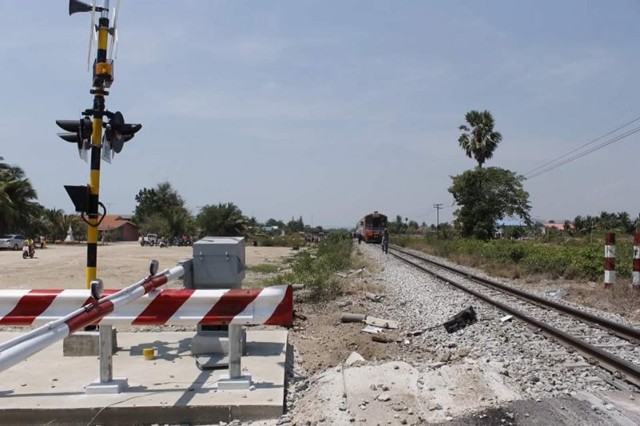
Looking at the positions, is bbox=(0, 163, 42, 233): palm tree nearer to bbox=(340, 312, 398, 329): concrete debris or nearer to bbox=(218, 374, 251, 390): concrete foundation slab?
bbox=(340, 312, 398, 329): concrete debris

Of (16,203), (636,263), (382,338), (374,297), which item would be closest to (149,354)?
(382,338)

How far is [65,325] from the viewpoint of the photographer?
3904 mm

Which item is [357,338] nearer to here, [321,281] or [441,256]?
[321,281]

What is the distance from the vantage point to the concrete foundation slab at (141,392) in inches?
→ 182

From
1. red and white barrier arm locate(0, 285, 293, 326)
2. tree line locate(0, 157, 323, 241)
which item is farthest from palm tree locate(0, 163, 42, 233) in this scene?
red and white barrier arm locate(0, 285, 293, 326)

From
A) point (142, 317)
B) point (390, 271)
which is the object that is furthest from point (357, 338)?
point (390, 271)

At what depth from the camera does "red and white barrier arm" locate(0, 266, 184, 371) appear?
3303 millimetres

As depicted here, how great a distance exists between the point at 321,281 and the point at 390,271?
30.8 feet

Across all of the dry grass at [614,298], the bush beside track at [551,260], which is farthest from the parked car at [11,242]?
the dry grass at [614,298]

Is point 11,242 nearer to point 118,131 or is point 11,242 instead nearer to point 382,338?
point 118,131

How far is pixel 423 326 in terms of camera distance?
9172mm

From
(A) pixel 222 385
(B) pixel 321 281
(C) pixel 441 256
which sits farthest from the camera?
(C) pixel 441 256

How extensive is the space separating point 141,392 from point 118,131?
4.07 m

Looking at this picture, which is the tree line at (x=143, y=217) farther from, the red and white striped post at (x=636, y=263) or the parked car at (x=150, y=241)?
the red and white striped post at (x=636, y=263)
